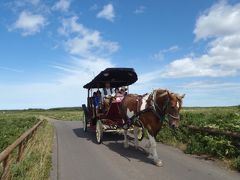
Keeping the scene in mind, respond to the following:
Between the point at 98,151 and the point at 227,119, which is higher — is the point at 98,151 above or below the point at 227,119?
below

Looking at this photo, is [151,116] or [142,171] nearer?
[142,171]

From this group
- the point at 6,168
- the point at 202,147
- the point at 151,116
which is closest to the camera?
the point at 6,168

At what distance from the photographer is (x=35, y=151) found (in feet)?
42.1

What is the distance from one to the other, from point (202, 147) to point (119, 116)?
4.05 metres

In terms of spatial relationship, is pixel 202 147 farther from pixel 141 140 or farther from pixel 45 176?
pixel 45 176

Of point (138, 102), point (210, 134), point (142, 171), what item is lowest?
point (142, 171)

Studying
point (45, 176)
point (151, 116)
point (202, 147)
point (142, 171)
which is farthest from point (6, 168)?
point (202, 147)

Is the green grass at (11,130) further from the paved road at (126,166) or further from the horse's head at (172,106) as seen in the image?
the horse's head at (172,106)

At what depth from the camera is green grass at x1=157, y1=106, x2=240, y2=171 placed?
1112 centimetres

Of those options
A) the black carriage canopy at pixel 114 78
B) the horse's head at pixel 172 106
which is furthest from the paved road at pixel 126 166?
the black carriage canopy at pixel 114 78

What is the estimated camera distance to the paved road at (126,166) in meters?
9.38

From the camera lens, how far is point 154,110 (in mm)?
11570

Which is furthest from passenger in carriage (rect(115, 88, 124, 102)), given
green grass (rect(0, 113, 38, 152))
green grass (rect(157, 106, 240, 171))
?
green grass (rect(0, 113, 38, 152))

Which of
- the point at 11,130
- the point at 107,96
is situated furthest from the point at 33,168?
the point at 11,130
